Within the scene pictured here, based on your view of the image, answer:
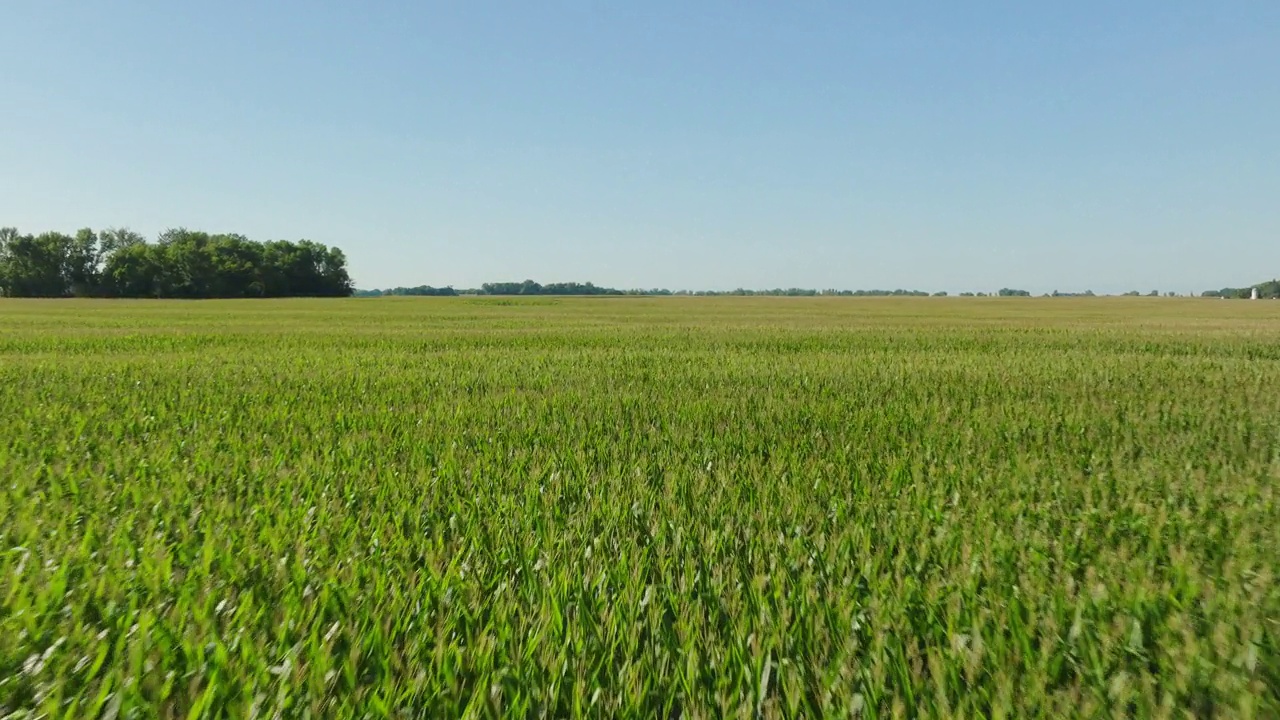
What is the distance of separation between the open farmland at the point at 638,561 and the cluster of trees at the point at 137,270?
380 ft

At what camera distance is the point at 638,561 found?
100 inches

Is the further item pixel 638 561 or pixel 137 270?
pixel 137 270

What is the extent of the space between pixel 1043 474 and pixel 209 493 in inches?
188

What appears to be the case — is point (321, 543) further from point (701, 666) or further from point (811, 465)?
point (811, 465)

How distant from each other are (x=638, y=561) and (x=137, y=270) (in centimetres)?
12773

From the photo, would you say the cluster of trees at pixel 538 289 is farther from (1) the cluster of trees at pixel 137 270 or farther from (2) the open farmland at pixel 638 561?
(2) the open farmland at pixel 638 561

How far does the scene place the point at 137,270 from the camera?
103 m

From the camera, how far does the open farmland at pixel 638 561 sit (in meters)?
1.77

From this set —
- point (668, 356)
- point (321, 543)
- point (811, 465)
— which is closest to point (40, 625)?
point (321, 543)

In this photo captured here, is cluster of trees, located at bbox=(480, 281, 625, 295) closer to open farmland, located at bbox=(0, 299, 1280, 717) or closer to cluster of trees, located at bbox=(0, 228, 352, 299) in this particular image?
cluster of trees, located at bbox=(0, 228, 352, 299)

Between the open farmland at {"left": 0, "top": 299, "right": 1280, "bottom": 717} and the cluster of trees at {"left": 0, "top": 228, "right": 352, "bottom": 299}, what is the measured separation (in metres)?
116

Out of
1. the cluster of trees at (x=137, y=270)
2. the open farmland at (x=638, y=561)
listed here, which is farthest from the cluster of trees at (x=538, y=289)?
the open farmland at (x=638, y=561)

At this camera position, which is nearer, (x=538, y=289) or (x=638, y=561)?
(x=638, y=561)

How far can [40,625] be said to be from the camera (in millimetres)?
2119
